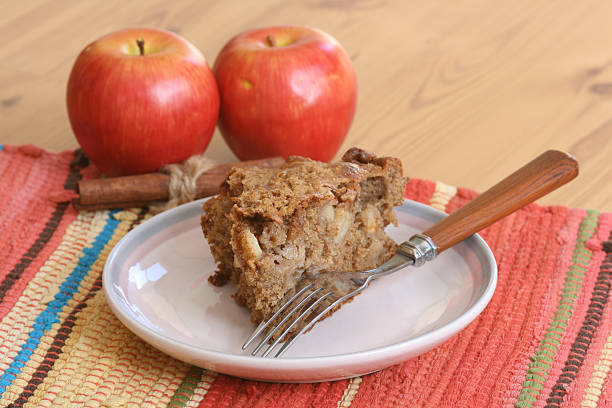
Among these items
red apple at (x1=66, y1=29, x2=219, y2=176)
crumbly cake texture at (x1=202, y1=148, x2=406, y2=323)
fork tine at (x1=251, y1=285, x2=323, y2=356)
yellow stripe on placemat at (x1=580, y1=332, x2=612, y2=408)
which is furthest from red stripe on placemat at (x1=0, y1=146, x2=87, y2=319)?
yellow stripe on placemat at (x1=580, y1=332, x2=612, y2=408)

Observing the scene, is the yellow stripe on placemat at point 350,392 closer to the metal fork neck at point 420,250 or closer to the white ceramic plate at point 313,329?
the white ceramic plate at point 313,329

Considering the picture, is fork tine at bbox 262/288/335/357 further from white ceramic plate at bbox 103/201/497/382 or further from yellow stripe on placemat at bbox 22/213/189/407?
yellow stripe on placemat at bbox 22/213/189/407

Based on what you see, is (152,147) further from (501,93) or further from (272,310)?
(501,93)

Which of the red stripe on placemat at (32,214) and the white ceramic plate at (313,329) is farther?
the red stripe on placemat at (32,214)

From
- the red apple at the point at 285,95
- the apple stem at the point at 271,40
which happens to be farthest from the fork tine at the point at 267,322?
the apple stem at the point at 271,40

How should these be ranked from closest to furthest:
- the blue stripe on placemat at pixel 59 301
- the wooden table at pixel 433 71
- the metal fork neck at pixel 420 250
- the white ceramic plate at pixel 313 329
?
1. the white ceramic plate at pixel 313 329
2. the blue stripe on placemat at pixel 59 301
3. the metal fork neck at pixel 420 250
4. the wooden table at pixel 433 71

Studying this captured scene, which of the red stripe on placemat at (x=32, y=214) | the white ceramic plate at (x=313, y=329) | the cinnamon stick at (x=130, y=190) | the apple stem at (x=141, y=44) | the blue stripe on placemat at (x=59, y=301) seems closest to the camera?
the white ceramic plate at (x=313, y=329)

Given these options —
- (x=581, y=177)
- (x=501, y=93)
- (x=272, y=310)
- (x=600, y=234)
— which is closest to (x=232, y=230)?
(x=272, y=310)
